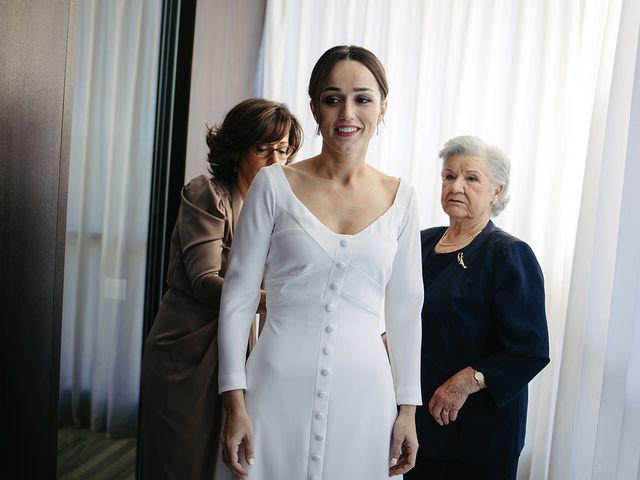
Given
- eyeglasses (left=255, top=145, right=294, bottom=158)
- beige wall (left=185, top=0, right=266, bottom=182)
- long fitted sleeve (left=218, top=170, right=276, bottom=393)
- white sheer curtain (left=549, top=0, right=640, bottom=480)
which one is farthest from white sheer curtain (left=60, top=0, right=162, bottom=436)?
white sheer curtain (left=549, top=0, right=640, bottom=480)

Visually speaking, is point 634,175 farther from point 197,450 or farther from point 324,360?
point 197,450

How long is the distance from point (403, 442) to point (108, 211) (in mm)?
1298

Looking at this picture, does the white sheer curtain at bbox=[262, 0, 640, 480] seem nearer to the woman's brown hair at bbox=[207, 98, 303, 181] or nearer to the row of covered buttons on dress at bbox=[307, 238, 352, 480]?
the woman's brown hair at bbox=[207, 98, 303, 181]

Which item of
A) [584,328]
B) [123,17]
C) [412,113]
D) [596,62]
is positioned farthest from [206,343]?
[596,62]

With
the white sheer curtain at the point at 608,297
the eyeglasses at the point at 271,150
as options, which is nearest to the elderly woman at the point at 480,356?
the white sheer curtain at the point at 608,297

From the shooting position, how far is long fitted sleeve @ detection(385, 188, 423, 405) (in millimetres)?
1312

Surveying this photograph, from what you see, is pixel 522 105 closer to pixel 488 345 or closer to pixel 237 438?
pixel 488 345

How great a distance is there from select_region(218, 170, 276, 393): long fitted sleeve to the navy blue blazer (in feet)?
2.54

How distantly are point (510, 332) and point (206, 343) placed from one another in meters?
0.85

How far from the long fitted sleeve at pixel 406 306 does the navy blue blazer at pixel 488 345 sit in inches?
20.2

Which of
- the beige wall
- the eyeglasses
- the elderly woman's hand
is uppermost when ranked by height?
the beige wall

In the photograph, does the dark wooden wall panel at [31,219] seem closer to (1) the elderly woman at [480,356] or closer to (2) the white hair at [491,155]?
(1) the elderly woman at [480,356]

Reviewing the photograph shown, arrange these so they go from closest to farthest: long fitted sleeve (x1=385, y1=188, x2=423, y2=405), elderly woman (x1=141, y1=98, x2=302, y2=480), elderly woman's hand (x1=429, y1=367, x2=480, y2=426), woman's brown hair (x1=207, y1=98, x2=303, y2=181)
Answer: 1. long fitted sleeve (x1=385, y1=188, x2=423, y2=405)
2. elderly woman (x1=141, y1=98, x2=302, y2=480)
3. elderly woman's hand (x1=429, y1=367, x2=480, y2=426)
4. woman's brown hair (x1=207, y1=98, x2=303, y2=181)

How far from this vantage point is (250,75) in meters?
3.37
